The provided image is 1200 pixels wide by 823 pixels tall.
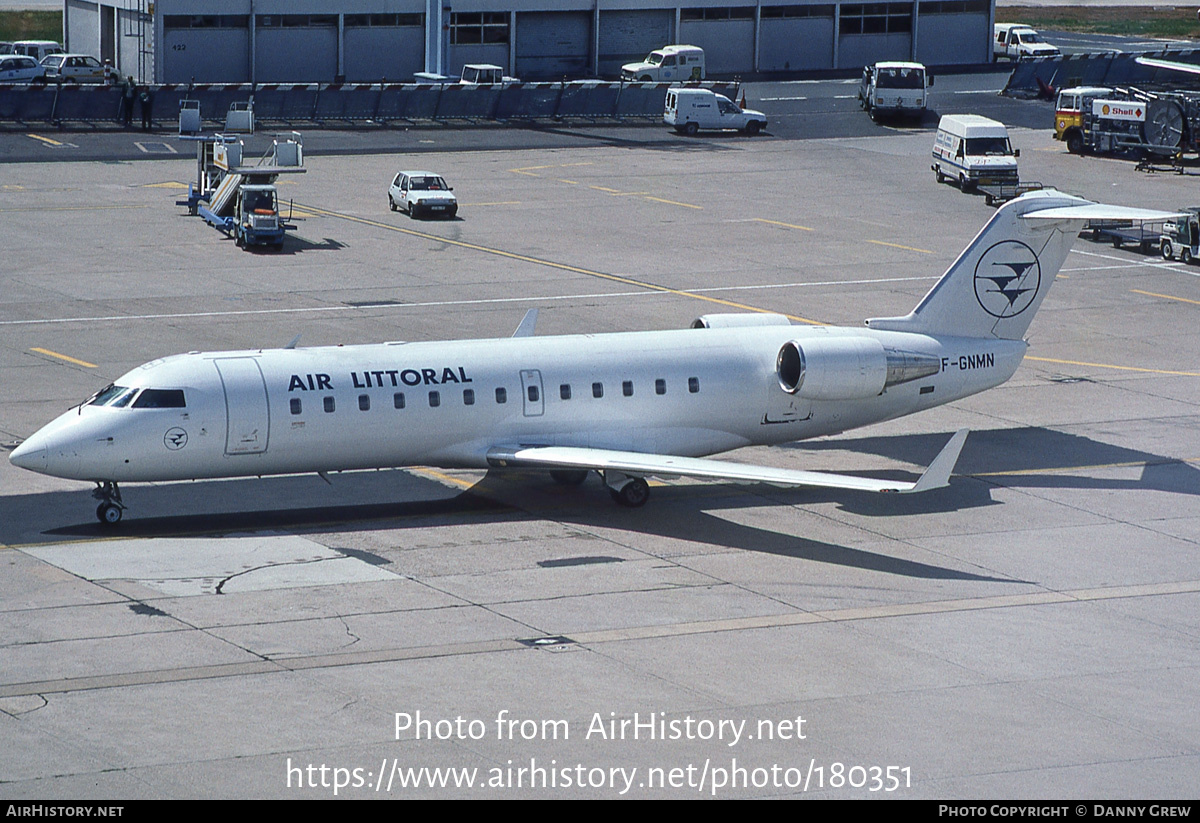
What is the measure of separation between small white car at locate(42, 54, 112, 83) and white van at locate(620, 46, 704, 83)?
3024 cm

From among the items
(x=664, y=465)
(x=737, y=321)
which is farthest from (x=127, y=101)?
(x=664, y=465)

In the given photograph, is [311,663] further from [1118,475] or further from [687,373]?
[1118,475]

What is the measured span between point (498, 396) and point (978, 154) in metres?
46.5

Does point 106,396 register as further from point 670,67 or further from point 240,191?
point 670,67

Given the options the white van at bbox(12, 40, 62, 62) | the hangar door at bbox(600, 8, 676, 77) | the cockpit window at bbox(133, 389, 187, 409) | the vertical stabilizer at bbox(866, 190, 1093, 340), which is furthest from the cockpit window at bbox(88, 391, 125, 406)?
the hangar door at bbox(600, 8, 676, 77)

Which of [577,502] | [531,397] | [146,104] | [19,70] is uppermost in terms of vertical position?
[19,70]

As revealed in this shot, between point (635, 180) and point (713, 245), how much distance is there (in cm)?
1468

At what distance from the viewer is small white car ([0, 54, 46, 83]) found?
95562 mm

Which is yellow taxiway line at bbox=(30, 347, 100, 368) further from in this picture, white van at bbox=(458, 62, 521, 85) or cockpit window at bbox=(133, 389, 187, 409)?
white van at bbox=(458, 62, 521, 85)

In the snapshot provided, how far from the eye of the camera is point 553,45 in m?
108

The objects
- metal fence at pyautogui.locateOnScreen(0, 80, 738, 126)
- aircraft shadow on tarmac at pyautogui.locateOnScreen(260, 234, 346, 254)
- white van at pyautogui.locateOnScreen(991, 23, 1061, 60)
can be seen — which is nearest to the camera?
aircraft shadow on tarmac at pyautogui.locateOnScreen(260, 234, 346, 254)

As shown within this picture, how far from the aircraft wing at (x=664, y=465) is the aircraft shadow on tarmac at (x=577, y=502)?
3.54 feet
